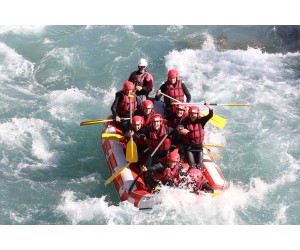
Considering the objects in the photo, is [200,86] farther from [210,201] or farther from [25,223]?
[25,223]

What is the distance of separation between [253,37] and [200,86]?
4039mm

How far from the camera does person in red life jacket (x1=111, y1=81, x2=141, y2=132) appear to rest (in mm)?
9633

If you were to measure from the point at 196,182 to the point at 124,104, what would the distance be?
8.01 ft

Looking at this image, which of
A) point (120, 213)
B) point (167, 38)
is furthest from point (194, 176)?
point (167, 38)

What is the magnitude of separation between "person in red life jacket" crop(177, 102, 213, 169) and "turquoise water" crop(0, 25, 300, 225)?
2.82 ft

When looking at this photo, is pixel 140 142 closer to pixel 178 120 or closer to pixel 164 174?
pixel 178 120

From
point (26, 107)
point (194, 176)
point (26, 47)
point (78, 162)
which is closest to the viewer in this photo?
point (194, 176)

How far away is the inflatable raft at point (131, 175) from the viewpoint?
840cm

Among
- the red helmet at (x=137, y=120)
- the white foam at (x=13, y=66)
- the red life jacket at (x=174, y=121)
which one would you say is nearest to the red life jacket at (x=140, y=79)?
the red life jacket at (x=174, y=121)

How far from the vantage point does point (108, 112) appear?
12328 millimetres

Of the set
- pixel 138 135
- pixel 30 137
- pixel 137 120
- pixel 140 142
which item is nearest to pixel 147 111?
pixel 137 120

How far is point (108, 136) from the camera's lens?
9.64 metres

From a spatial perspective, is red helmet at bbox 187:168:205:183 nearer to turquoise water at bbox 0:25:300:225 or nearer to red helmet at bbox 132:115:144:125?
turquoise water at bbox 0:25:300:225

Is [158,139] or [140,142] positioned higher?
[158,139]
